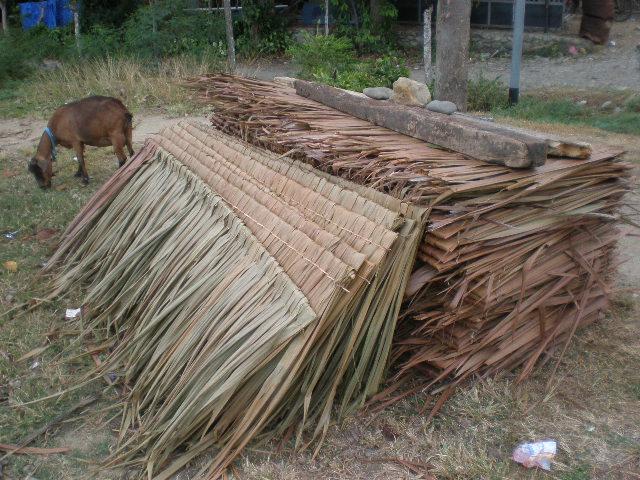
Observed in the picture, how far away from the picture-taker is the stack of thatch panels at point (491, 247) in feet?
9.15

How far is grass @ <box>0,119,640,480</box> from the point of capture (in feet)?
8.62

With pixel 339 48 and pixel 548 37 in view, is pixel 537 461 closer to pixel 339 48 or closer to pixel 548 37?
pixel 339 48

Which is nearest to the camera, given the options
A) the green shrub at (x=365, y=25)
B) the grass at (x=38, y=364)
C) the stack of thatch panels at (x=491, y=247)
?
the stack of thatch panels at (x=491, y=247)

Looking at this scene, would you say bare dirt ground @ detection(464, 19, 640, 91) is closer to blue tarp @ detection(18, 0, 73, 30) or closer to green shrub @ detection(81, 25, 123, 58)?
green shrub @ detection(81, 25, 123, 58)

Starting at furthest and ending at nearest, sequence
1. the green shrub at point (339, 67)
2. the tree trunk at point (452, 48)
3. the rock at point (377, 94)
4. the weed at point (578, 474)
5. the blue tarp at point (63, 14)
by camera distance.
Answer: the blue tarp at point (63, 14) → the green shrub at point (339, 67) → the tree trunk at point (452, 48) → the rock at point (377, 94) → the weed at point (578, 474)

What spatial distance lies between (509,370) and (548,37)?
46.0ft

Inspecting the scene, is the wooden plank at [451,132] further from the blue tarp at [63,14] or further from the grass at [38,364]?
the blue tarp at [63,14]

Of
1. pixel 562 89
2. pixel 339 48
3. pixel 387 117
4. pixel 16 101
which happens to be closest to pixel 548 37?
pixel 562 89

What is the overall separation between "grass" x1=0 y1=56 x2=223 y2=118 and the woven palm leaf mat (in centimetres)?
735

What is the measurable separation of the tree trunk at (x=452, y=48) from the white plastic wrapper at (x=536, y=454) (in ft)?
18.1

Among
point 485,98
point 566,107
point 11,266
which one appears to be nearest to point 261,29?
point 485,98

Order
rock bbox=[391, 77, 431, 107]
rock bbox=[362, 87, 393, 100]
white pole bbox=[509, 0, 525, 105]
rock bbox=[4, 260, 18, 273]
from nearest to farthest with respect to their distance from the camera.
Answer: rock bbox=[362, 87, 393, 100]
rock bbox=[4, 260, 18, 273]
rock bbox=[391, 77, 431, 107]
white pole bbox=[509, 0, 525, 105]

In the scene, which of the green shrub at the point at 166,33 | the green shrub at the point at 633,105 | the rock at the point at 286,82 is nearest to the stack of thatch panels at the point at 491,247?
the rock at the point at 286,82

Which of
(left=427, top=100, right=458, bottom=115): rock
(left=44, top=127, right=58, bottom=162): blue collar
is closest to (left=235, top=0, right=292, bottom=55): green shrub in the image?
(left=44, top=127, right=58, bottom=162): blue collar
